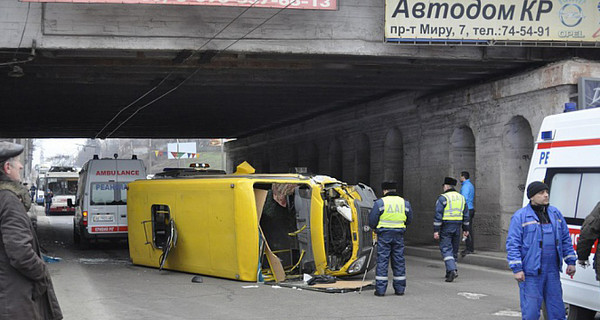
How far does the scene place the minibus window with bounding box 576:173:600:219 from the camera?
7449 mm

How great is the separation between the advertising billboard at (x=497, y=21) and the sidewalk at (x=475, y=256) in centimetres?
477

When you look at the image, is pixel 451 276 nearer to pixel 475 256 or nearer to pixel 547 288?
pixel 475 256

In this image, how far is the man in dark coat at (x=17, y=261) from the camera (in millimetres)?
4379

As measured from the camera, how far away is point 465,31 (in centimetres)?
1564

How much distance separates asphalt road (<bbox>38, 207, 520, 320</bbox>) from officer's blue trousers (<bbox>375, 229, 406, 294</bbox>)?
21 centimetres

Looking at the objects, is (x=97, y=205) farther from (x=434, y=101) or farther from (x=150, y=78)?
(x=434, y=101)

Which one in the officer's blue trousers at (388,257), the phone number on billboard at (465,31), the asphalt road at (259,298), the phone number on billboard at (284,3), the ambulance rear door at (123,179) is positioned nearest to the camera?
the asphalt road at (259,298)

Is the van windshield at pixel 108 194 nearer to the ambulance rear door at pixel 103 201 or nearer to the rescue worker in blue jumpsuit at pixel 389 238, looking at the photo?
the ambulance rear door at pixel 103 201

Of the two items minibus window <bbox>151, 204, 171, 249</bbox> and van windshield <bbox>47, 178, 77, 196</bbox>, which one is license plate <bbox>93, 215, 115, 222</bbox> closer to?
minibus window <bbox>151, 204, 171, 249</bbox>

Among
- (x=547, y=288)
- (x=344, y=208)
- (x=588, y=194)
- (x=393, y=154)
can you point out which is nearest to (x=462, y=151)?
(x=393, y=154)

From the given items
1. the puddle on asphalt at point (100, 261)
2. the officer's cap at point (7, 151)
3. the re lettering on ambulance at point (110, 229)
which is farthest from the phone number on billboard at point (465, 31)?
the officer's cap at point (7, 151)

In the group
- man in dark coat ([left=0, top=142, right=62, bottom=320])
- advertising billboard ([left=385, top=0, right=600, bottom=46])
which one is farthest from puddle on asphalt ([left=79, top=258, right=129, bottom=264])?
man in dark coat ([left=0, top=142, right=62, bottom=320])

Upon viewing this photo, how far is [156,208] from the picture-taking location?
14.8m

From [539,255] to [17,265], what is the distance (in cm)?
485
